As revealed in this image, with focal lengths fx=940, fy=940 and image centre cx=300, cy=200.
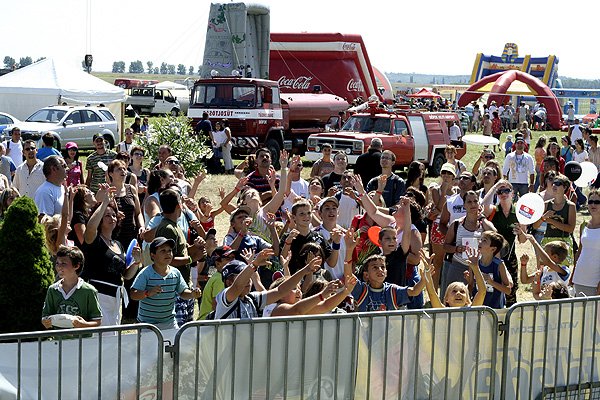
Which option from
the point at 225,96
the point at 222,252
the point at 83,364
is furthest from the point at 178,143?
the point at 83,364

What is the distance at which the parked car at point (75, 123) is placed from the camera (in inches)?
1010

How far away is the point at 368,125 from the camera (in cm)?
2341

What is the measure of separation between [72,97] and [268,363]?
78.5 feet

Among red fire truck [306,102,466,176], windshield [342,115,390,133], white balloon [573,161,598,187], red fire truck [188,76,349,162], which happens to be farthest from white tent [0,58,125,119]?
white balloon [573,161,598,187]

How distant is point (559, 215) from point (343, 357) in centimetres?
517

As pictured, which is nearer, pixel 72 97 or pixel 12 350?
pixel 12 350

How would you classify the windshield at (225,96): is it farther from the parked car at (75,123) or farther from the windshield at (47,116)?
the windshield at (47,116)

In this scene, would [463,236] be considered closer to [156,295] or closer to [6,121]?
[156,295]

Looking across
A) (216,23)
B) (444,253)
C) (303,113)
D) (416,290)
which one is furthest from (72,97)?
(416,290)

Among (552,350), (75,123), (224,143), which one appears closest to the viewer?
(552,350)

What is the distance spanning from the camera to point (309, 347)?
5.51 m

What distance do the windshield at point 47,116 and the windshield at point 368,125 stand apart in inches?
326

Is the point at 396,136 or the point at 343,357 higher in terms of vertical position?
the point at 396,136

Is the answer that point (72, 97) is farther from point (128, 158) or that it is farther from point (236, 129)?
point (128, 158)
